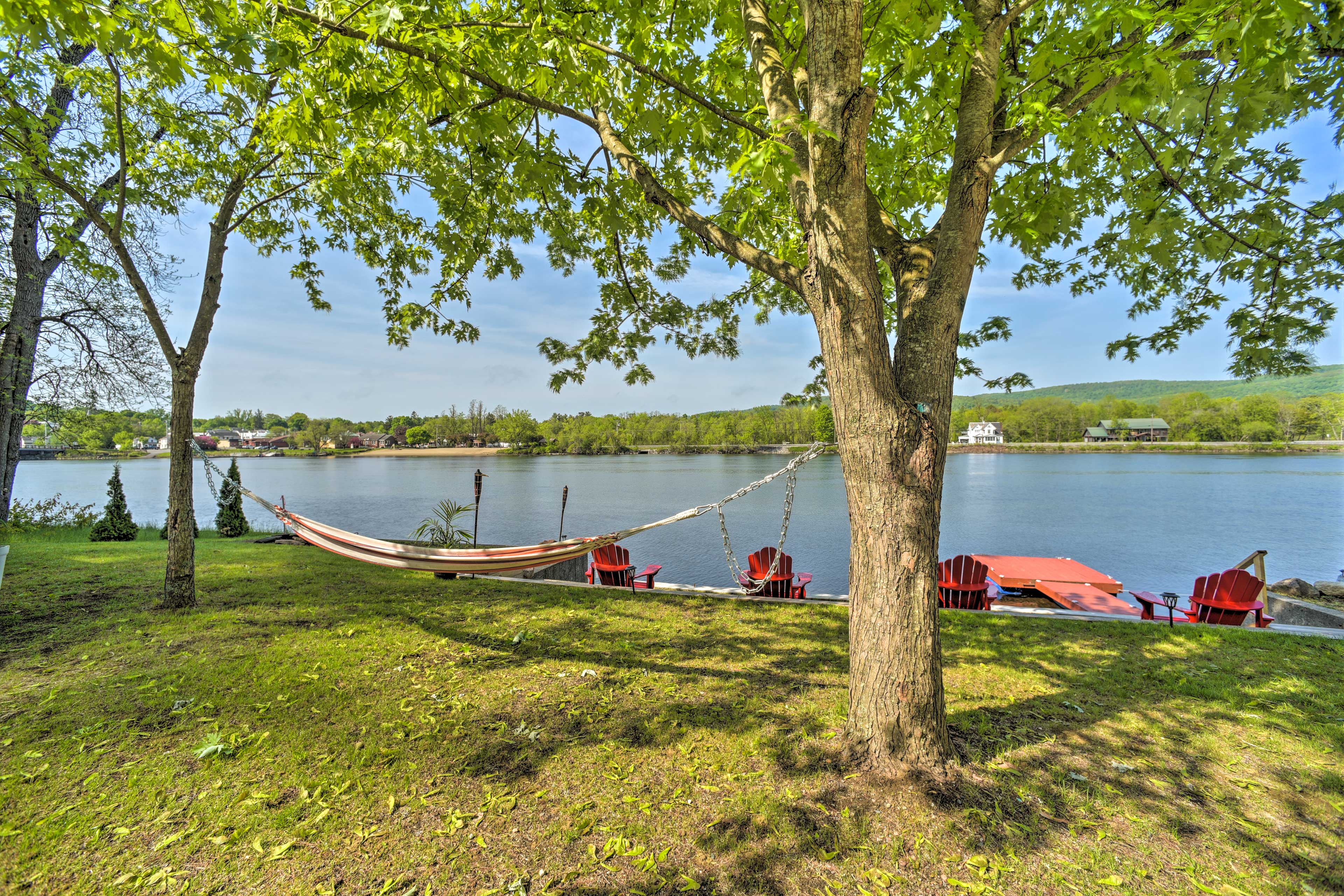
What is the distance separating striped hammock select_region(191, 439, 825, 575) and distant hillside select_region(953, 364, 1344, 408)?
1.70 metres

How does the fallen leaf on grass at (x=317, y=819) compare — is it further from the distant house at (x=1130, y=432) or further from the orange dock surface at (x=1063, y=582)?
the distant house at (x=1130, y=432)

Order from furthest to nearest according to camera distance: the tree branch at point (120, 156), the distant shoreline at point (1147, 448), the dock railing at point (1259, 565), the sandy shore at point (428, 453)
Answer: the sandy shore at point (428, 453) < the distant shoreline at point (1147, 448) < the dock railing at point (1259, 565) < the tree branch at point (120, 156)

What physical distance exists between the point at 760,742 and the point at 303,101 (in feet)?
14.3

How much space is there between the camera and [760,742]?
2508 mm

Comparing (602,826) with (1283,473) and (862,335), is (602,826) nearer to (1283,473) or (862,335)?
(862,335)

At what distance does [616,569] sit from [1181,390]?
11999 centimetres

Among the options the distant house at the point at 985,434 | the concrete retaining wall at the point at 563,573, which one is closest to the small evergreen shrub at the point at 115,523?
the concrete retaining wall at the point at 563,573

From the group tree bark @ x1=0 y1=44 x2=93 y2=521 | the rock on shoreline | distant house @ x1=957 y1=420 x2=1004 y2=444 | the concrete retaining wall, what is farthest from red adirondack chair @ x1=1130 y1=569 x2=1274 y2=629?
distant house @ x1=957 y1=420 x2=1004 y2=444

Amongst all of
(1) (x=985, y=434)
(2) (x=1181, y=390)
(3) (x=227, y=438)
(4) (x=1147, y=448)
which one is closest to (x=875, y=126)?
(4) (x=1147, y=448)

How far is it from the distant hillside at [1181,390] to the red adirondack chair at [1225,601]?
6.17 ft

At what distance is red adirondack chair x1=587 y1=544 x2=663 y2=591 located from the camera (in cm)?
608

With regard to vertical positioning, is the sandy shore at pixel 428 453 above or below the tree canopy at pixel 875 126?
below

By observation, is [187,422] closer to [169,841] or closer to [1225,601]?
[169,841]

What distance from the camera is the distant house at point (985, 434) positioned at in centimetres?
7119
